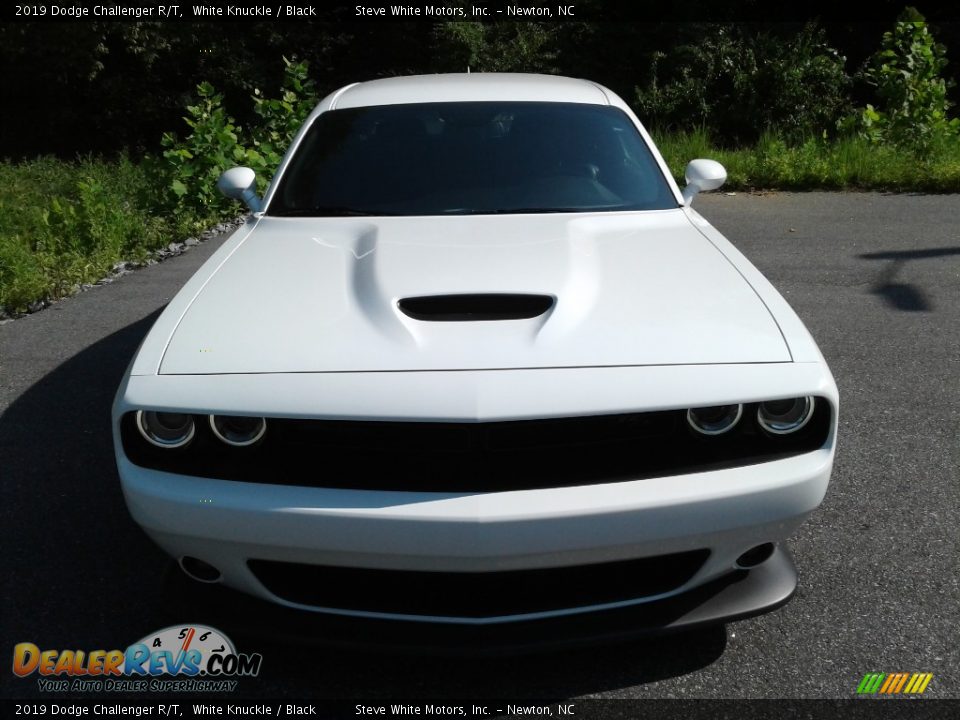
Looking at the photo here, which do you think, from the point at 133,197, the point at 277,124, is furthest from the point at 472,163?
the point at 133,197

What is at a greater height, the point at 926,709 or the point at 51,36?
the point at 926,709

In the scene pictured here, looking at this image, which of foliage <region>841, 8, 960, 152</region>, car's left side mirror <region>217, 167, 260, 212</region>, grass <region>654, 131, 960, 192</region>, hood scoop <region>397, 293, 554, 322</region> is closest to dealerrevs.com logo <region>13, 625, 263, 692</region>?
hood scoop <region>397, 293, 554, 322</region>

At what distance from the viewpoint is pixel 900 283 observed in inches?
240

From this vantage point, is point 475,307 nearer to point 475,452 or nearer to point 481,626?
point 475,452

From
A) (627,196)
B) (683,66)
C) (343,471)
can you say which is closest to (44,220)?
(627,196)

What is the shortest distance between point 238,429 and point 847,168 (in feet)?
29.8

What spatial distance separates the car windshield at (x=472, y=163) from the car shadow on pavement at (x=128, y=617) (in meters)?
1.31

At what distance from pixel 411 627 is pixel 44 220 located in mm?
6801

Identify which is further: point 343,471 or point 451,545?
point 343,471

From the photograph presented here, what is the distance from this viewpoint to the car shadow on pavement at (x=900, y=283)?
564 cm

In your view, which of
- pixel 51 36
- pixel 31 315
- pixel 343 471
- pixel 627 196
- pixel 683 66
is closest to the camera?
pixel 343 471

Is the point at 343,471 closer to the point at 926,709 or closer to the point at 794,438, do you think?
the point at 794,438

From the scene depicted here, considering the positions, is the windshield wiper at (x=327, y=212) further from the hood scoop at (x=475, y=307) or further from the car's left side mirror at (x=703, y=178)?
the car's left side mirror at (x=703, y=178)

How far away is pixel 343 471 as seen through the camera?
6.90 ft
